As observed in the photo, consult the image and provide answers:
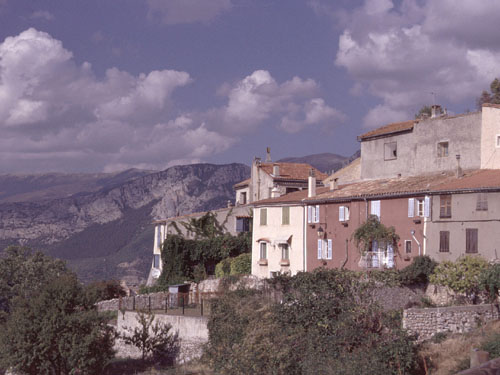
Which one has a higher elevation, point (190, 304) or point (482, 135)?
point (482, 135)

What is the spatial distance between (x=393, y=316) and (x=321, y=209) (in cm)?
1803

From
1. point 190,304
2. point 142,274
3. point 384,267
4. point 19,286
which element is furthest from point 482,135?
point 142,274

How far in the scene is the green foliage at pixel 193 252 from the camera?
185 ft

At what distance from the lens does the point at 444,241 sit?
122 feet

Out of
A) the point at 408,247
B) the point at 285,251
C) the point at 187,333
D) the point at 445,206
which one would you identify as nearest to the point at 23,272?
the point at 285,251

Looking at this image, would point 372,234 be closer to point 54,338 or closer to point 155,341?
point 155,341

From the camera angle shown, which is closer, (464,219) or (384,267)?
(464,219)

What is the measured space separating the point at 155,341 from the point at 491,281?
1759cm

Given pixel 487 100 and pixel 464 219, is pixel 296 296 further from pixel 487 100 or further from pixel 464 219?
pixel 487 100

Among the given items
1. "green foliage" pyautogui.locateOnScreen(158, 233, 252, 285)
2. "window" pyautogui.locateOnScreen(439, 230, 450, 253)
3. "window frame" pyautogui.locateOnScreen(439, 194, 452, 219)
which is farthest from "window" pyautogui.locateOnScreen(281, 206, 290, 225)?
"window" pyautogui.locateOnScreen(439, 230, 450, 253)

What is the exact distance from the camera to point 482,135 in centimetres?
4219

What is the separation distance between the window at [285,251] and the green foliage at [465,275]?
15.7 m

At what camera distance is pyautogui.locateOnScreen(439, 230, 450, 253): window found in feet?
122

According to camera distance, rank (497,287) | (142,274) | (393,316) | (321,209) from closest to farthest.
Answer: (393,316), (497,287), (321,209), (142,274)
